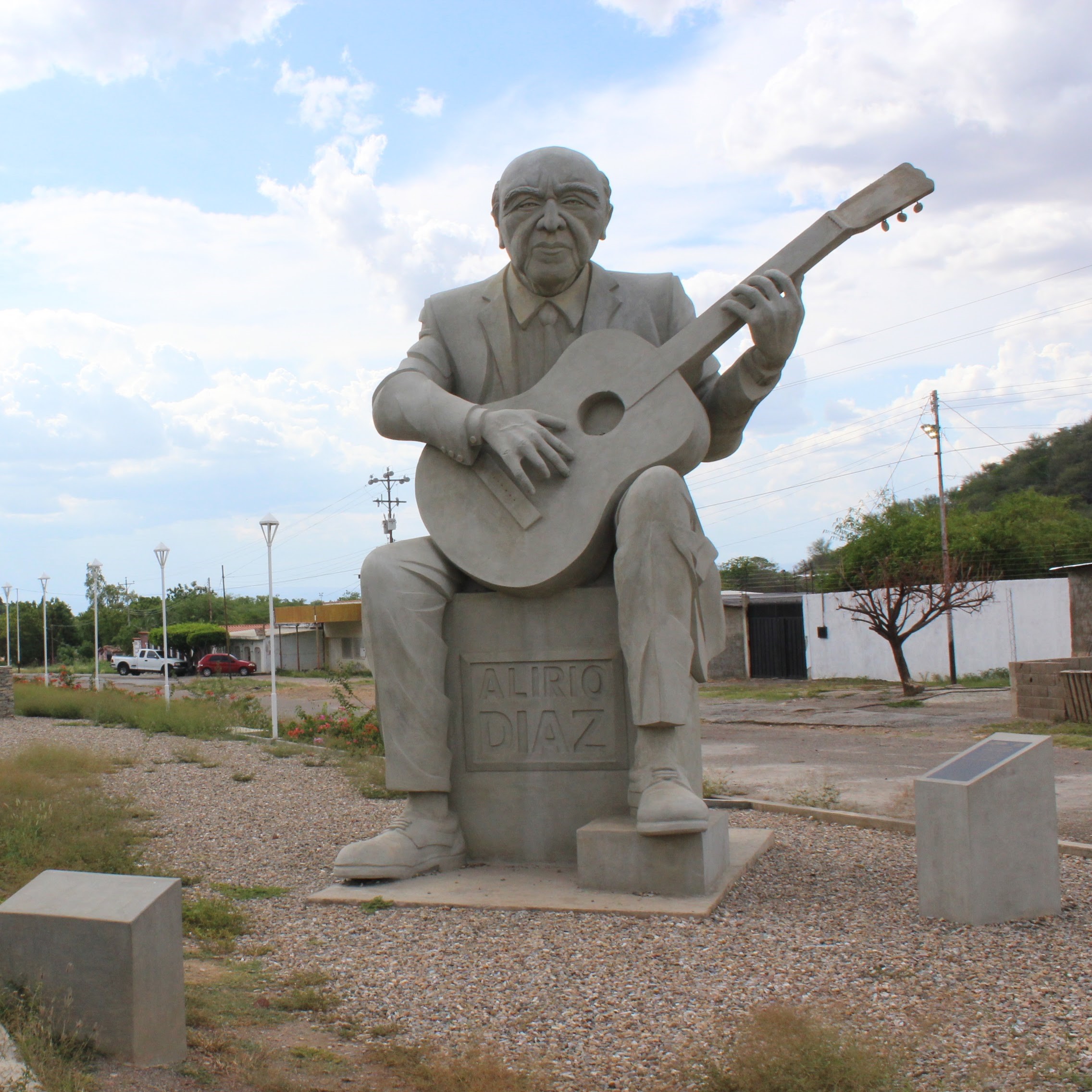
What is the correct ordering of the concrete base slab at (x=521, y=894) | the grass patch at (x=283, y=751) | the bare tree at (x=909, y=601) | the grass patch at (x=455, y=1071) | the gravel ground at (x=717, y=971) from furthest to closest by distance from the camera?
1. the bare tree at (x=909, y=601)
2. the grass patch at (x=283, y=751)
3. the concrete base slab at (x=521, y=894)
4. the gravel ground at (x=717, y=971)
5. the grass patch at (x=455, y=1071)

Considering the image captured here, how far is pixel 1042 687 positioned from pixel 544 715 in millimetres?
9389

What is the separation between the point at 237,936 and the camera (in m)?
3.23

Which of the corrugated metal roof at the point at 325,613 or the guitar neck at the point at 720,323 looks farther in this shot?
the corrugated metal roof at the point at 325,613

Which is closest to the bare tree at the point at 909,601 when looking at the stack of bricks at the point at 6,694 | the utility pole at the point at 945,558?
the utility pole at the point at 945,558

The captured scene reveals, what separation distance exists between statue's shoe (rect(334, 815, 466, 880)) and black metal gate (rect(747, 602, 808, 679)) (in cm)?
2213

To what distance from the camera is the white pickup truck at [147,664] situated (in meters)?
45.0

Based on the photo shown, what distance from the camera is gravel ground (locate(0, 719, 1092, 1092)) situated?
2.18 meters

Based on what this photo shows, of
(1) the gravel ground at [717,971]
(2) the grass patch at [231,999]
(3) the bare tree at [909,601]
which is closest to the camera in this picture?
(1) the gravel ground at [717,971]

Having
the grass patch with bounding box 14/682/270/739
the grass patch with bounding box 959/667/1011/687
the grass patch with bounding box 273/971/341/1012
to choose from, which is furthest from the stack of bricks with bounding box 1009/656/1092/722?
the grass patch with bounding box 273/971/341/1012

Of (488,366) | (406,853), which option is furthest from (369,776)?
(488,366)

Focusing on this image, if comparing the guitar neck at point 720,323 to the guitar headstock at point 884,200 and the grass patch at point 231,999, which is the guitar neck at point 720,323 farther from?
the grass patch at point 231,999

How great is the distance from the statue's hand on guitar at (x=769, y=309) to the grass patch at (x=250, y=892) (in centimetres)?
251

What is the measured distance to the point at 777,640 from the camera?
25.6 meters

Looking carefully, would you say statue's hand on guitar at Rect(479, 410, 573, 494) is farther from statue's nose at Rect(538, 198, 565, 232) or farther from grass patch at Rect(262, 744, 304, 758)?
grass patch at Rect(262, 744, 304, 758)
